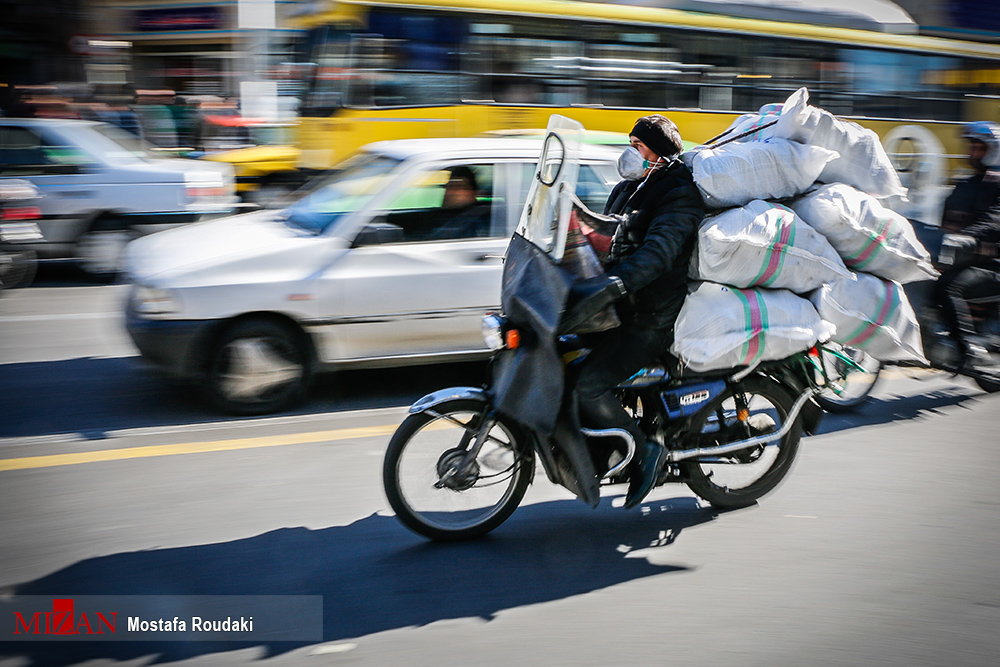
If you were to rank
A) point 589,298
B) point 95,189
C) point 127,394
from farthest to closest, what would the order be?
1. point 95,189
2. point 127,394
3. point 589,298

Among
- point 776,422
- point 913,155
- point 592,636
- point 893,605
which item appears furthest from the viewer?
point 913,155

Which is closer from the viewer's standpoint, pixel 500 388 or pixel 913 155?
pixel 500 388

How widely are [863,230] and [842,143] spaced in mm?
437

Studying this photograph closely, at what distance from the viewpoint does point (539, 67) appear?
1152 centimetres

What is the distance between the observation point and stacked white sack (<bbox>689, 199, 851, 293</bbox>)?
150 inches

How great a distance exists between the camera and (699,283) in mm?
3996

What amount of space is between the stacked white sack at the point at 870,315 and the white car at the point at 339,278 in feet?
8.09

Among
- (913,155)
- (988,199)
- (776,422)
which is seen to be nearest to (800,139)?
(776,422)

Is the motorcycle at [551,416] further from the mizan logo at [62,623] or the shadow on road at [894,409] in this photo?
the shadow on road at [894,409]

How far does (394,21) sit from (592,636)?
360 inches

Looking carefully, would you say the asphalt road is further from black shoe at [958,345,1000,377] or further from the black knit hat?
the black knit hat

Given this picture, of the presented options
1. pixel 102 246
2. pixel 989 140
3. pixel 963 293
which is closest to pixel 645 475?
pixel 963 293

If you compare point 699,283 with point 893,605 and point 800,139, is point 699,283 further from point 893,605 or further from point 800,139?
point 893,605

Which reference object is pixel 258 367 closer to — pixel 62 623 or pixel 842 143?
pixel 62 623
